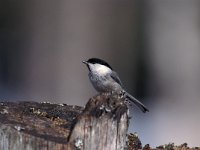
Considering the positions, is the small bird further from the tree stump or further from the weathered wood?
the weathered wood

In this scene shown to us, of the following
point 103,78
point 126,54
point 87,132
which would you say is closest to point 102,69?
point 103,78

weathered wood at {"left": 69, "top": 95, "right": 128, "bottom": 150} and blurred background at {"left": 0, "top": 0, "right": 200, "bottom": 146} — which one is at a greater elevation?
blurred background at {"left": 0, "top": 0, "right": 200, "bottom": 146}

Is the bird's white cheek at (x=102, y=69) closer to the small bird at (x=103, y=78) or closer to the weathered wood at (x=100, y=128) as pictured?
the small bird at (x=103, y=78)

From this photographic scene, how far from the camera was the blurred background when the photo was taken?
26.5 ft

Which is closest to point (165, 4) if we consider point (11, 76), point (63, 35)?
point (63, 35)

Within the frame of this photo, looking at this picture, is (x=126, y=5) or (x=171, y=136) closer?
(x=171, y=136)

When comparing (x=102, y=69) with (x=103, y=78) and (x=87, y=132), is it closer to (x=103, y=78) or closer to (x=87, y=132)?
(x=103, y=78)

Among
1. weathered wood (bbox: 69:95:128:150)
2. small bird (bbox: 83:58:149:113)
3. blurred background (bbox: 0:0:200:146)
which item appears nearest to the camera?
weathered wood (bbox: 69:95:128:150)

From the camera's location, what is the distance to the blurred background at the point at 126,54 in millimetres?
8070

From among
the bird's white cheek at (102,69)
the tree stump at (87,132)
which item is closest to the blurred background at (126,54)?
the bird's white cheek at (102,69)

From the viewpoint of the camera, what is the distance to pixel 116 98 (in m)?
2.88

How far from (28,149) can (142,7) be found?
5924 mm

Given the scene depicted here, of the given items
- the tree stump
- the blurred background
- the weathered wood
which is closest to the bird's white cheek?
the blurred background

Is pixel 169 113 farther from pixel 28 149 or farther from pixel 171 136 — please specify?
pixel 28 149
